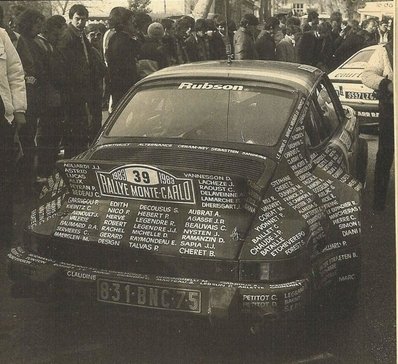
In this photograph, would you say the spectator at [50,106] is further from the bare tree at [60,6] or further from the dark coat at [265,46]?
the dark coat at [265,46]

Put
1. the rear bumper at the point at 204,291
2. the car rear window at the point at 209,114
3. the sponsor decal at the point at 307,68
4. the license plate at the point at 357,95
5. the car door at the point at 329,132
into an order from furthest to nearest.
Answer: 1. the license plate at the point at 357,95
2. the sponsor decal at the point at 307,68
3. the car door at the point at 329,132
4. the car rear window at the point at 209,114
5. the rear bumper at the point at 204,291

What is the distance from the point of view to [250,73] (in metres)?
4.22

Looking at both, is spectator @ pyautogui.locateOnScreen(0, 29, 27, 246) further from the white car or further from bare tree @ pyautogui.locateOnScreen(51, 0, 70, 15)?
the white car

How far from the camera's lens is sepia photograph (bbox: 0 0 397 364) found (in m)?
3.07

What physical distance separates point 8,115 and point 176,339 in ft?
6.50

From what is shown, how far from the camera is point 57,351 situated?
3.22 metres

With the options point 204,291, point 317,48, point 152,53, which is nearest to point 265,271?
point 204,291

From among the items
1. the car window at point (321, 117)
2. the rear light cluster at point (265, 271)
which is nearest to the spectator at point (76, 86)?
the car window at point (321, 117)

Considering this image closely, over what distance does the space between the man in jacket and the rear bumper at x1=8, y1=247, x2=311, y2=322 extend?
2.04 meters

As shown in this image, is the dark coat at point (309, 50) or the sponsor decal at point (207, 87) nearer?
the sponsor decal at point (207, 87)

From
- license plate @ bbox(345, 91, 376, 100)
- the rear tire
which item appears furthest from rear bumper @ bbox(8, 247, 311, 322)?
license plate @ bbox(345, 91, 376, 100)

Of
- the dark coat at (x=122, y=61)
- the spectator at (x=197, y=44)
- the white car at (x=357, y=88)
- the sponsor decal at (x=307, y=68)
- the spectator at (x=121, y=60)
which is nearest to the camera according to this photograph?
the sponsor decal at (x=307, y=68)

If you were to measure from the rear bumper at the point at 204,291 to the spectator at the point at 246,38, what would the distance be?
192 cm

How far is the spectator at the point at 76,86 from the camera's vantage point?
5.48 metres
